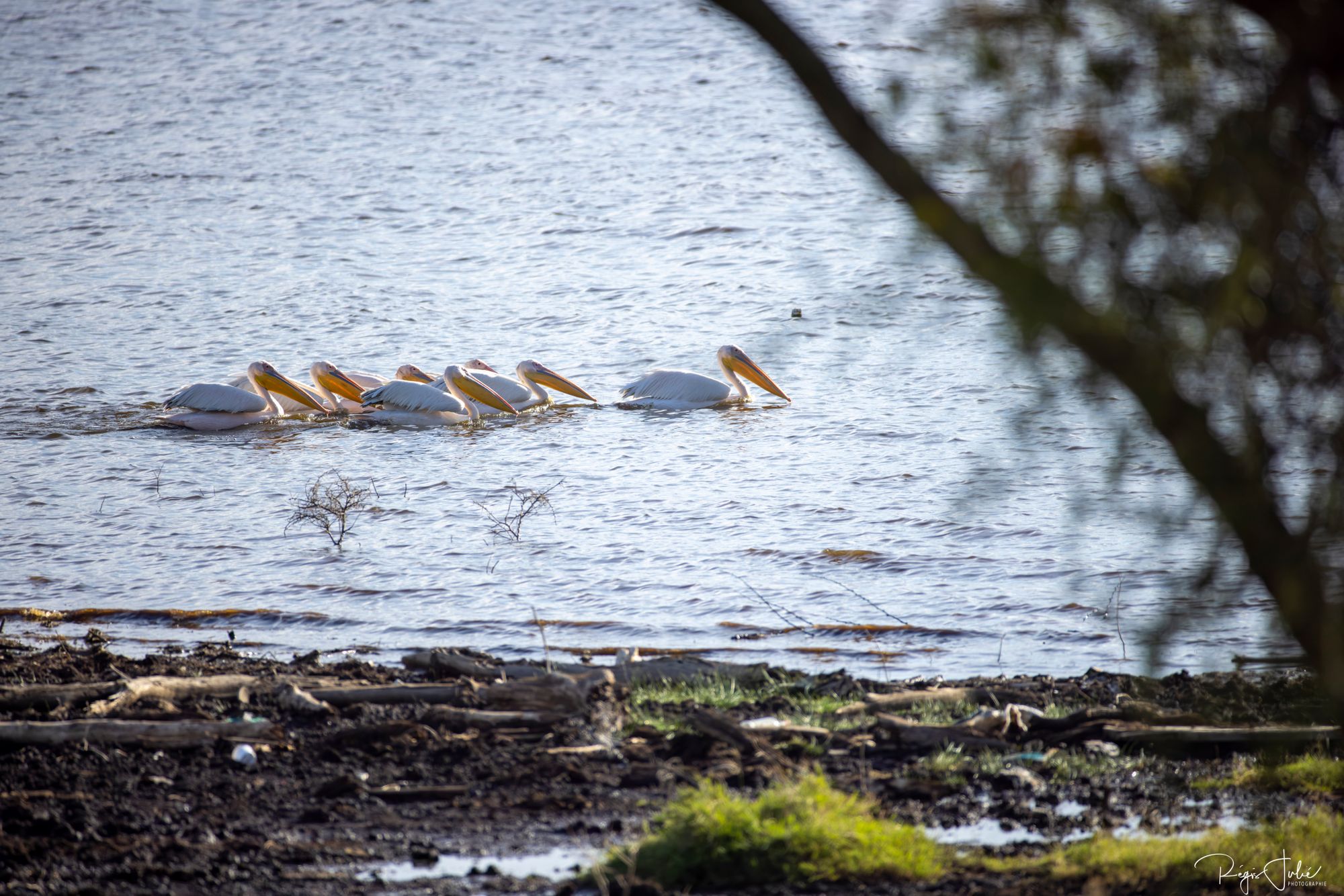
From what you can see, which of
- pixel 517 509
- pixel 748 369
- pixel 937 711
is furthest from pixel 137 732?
pixel 748 369

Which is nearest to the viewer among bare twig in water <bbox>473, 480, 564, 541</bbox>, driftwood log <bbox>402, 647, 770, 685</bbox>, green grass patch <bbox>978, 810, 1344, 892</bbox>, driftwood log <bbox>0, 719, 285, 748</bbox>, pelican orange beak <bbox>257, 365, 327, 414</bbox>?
green grass patch <bbox>978, 810, 1344, 892</bbox>

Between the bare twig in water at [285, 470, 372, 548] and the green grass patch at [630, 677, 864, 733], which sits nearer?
the green grass patch at [630, 677, 864, 733]

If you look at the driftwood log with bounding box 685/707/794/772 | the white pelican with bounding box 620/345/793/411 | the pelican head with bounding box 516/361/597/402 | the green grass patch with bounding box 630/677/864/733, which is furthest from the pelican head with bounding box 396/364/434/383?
the driftwood log with bounding box 685/707/794/772

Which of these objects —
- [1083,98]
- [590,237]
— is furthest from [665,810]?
[590,237]

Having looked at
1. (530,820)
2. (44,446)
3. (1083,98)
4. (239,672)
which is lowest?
(44,446)

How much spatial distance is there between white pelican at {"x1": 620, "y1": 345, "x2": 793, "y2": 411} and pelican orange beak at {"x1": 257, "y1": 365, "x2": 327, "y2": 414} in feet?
11.5

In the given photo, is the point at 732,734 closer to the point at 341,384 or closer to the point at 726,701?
the point at 726,701

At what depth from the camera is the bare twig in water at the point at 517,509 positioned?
29.0 feet

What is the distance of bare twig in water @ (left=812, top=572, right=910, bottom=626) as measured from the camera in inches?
271

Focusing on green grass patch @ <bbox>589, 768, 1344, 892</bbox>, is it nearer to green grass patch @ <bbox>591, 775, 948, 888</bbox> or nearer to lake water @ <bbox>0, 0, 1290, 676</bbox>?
green grass patch @ <bbox>591, 775, 948, 888</bbox>

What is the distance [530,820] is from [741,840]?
844 mm

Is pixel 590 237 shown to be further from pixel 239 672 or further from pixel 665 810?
Answer: pixel 665 810

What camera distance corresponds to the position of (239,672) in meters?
5.70

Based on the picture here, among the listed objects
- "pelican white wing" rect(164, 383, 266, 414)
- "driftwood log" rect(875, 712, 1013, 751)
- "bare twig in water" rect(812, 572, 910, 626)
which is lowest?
"pelican white wing" rect(164, 383, 266, 414)
